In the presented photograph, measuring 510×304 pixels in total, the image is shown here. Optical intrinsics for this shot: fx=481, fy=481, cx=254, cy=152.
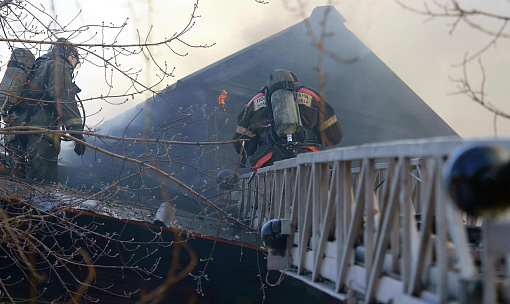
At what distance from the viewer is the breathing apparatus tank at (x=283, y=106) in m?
5.77

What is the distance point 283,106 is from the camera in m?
5.85

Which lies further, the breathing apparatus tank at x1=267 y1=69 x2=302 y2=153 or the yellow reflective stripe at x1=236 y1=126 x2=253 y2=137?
the yellow reflective stripe at x1=236 y1=126 x2=253 y2=137

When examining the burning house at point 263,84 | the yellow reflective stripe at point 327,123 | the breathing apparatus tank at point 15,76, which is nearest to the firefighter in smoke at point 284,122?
the yellow reflective stripe at point 327,123

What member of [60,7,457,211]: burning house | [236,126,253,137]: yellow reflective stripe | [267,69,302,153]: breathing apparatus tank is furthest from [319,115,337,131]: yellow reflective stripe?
[60,7,457,211]: burning house

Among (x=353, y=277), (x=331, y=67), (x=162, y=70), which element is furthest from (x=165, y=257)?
(x=331, y=67)

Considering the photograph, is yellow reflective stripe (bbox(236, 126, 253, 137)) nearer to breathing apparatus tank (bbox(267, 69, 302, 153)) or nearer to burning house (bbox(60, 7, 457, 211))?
breathing apparatus tank (bbox(267, 69, 302, 153))

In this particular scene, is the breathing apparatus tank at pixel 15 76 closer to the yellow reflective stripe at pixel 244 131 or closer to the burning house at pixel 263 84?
the yellow reflective stripe at pixel 244 131

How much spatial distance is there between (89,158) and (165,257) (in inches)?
261

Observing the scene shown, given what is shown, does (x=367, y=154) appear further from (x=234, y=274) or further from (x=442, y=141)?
(x=234, y=274)

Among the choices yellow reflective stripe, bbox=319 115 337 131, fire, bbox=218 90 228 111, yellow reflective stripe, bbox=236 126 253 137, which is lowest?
yellow reflective stripe, bbox=236 126 253 137

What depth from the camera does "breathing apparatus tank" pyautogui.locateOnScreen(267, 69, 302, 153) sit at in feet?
18.9

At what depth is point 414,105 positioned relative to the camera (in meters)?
12.5

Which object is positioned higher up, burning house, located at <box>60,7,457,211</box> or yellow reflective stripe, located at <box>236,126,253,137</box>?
burning house, located at <box>60,7,457,211</box>

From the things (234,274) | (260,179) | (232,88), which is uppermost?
(232,88)
